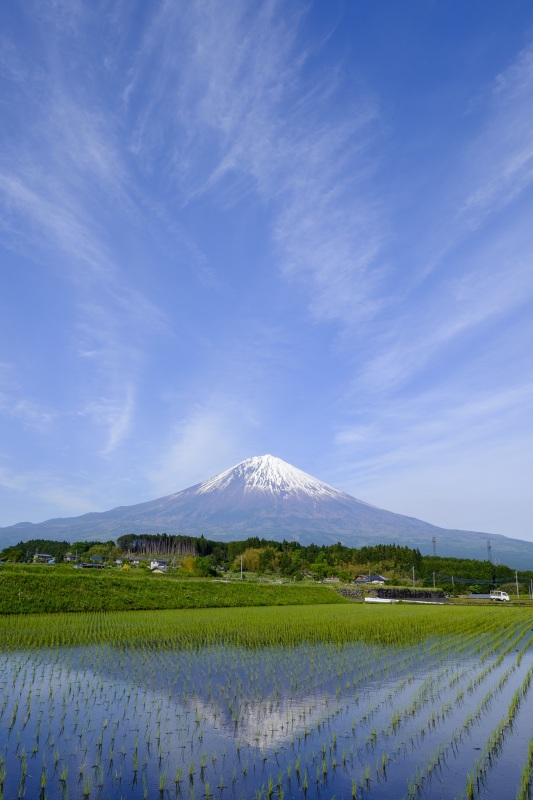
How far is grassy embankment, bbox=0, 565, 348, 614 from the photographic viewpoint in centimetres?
2548

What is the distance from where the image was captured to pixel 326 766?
270 inches

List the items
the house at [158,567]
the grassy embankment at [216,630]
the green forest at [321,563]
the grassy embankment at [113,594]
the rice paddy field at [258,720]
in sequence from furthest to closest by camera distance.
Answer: the green forest at [321,563]
the house at [158,567]
the grassy embankment at [113,594]
the grassy embankment at [216,630]
the rice paddy field at [258,720]

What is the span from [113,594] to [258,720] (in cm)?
2342

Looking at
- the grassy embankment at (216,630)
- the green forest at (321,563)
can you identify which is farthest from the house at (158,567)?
the grassy embankment at (216,630)

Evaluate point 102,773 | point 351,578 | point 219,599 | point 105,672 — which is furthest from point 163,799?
point 351,578

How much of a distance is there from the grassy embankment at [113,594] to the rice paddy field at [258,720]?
9.09 meters

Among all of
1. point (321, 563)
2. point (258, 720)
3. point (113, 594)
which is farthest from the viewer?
point (321, 563)

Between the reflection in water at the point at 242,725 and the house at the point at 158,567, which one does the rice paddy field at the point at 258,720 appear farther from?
the house at the point at 158,567

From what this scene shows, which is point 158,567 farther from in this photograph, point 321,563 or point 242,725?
point 242,725

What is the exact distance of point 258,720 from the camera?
856cm

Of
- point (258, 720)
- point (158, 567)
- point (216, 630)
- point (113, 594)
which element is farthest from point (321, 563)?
point (258, 720)

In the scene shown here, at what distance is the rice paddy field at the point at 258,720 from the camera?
20.7 feet

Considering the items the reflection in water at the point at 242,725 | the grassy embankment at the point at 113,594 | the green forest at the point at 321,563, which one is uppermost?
the green forest at the point at 321,563

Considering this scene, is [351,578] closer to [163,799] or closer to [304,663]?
[304,663]
